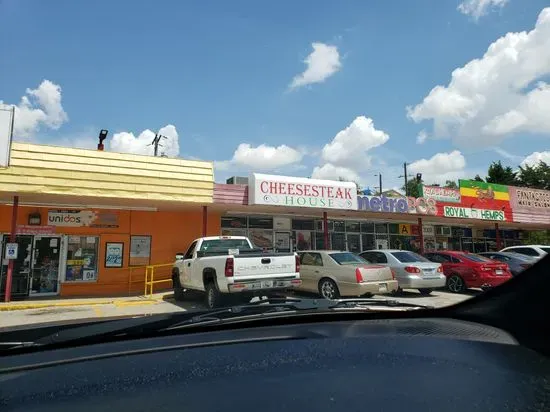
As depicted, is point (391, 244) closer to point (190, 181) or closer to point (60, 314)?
point (190, 181)

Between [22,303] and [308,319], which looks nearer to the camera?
[308,319]

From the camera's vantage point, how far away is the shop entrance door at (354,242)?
73.4ft

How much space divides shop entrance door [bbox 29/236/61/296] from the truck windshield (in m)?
6.58

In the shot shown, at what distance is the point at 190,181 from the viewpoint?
599 inches

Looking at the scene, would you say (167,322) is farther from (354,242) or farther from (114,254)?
(354,242)

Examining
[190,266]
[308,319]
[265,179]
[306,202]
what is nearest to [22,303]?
[190,266]

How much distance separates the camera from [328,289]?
12930mm

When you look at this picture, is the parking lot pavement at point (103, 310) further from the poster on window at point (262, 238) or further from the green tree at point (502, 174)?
the green tree at point (502, 174)

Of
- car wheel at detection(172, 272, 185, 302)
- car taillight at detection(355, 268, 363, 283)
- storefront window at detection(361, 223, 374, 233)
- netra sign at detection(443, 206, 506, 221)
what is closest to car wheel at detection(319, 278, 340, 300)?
car taillight at detection(355, 268, 363, 283)

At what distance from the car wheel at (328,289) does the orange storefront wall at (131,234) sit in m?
6.44

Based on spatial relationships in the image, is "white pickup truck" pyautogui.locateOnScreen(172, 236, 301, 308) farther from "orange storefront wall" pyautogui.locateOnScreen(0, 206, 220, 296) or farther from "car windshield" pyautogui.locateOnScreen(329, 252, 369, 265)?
"orange storefront wall" pyautogui.locateOnScreen(0, 206, 220, 296)

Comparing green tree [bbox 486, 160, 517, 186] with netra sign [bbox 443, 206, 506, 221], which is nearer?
netra sign [bbox 443, 206, 506, 221]

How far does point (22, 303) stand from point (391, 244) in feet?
57.4

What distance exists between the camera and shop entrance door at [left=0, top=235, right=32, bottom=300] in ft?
50.0
